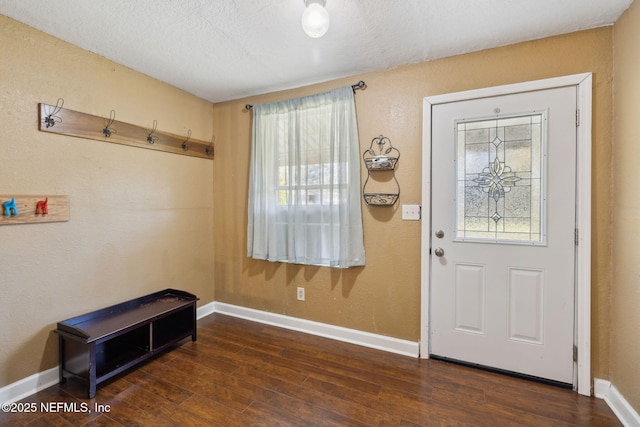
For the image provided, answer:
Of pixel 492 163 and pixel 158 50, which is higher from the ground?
pixel 158 50

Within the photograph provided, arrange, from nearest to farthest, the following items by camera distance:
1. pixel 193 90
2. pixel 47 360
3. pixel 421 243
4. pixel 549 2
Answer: pixel 549 2 → pixel 47 360 → pixel 421 243 → pixel 193 90

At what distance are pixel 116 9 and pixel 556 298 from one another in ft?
11.1

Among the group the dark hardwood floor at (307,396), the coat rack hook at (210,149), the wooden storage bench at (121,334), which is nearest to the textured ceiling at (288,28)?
the coat rack hook at (210,149)

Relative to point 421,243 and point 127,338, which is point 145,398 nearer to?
point 127,338

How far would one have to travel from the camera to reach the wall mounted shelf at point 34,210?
5.75 feet

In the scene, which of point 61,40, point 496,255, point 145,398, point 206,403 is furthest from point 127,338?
point 496,255

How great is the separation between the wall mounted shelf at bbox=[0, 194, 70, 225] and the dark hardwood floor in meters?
1.14

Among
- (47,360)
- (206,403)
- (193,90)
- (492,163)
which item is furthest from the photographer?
(193,90)

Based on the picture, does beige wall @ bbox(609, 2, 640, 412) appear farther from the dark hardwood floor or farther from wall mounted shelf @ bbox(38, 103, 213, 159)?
wall mounted shelf @ bbox(38, 103, 213, 159)

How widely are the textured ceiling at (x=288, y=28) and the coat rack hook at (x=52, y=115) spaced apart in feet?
1.57

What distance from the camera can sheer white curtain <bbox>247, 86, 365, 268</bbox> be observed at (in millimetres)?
2484

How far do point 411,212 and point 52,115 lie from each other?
2709mm

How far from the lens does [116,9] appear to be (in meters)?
1.71

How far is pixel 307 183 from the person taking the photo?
2662 millimetres
